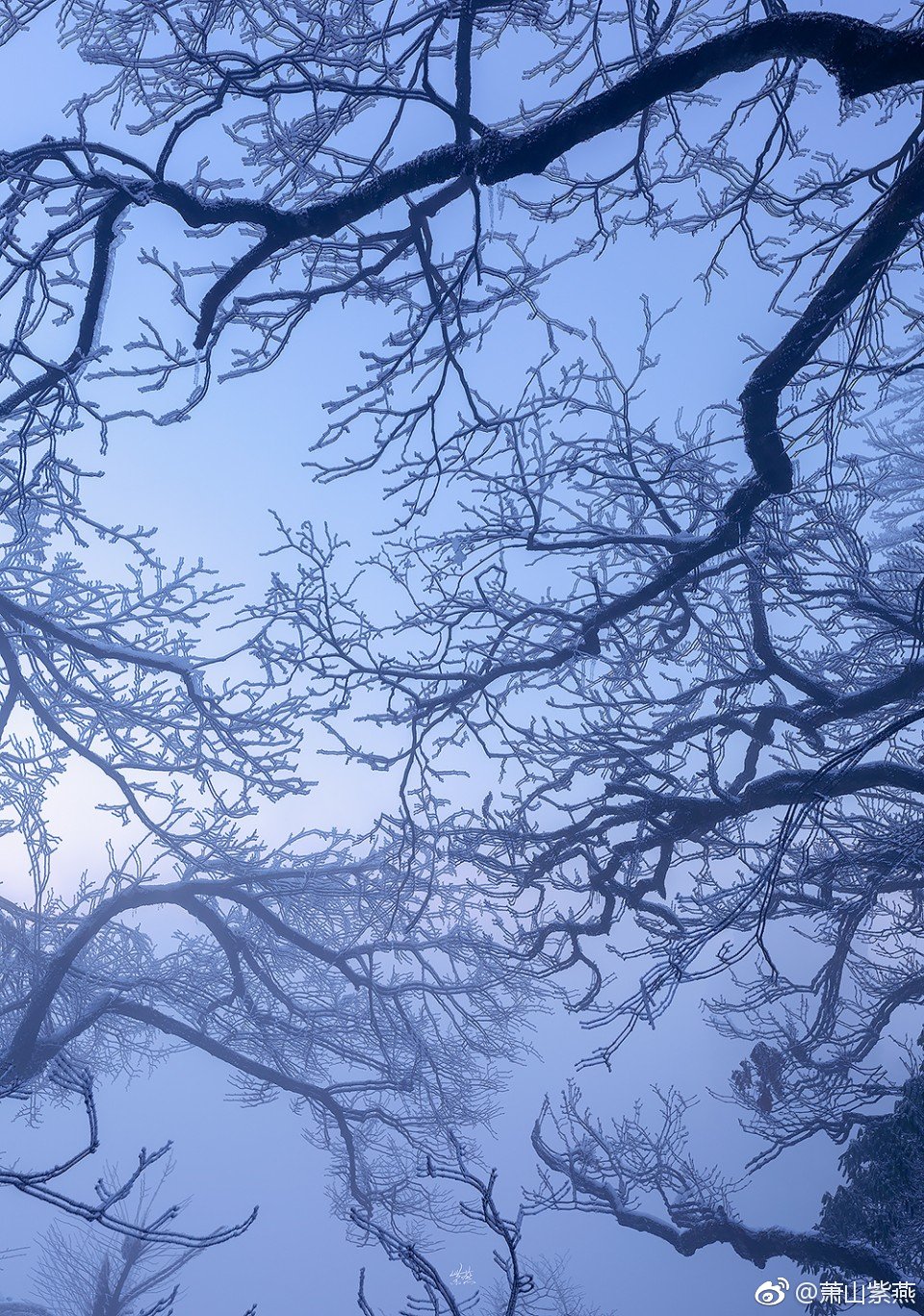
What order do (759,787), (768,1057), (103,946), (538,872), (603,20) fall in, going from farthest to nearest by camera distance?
(103,946)
(768,1057)
(538,872)
(759,787)
(603,20)

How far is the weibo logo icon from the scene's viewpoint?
6527mm

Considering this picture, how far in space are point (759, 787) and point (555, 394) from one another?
261cm

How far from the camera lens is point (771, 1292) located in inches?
260

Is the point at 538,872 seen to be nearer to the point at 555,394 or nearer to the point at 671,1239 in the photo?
the point at 555,394

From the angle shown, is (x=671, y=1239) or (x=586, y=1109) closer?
(x=671, y=1239)

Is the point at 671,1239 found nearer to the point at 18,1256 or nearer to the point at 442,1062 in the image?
the point at 442,1062

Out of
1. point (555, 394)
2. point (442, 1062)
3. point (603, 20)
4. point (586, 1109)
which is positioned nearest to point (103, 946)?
point (442, 1062)

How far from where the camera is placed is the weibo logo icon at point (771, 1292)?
653cm

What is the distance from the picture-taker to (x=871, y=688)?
4301mm

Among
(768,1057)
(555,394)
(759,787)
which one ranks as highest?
(555,394)

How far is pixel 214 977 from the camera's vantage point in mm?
8047

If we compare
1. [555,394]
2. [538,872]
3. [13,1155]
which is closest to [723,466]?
[555,394]

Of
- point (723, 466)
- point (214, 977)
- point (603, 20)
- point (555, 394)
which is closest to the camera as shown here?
point (603, 20)

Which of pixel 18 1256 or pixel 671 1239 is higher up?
pixel 18 1256
